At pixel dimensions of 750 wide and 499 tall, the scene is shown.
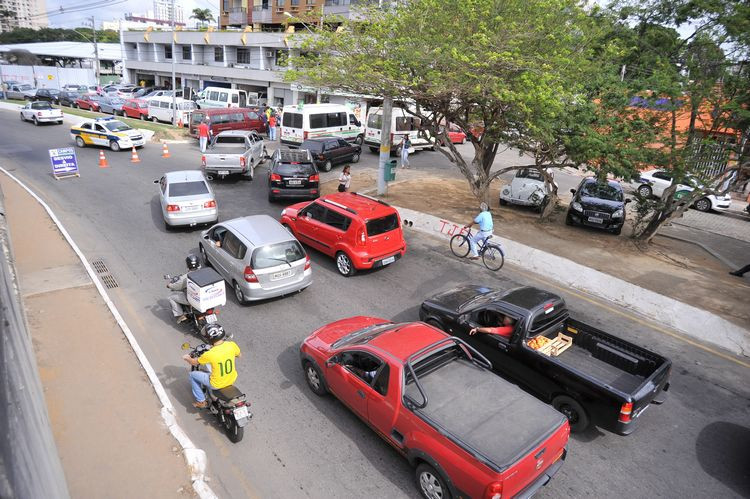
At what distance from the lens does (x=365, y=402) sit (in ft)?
20.2

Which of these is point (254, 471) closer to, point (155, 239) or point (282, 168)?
point (155, 239)

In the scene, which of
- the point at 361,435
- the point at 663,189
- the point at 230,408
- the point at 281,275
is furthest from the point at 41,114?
the point at 663,189

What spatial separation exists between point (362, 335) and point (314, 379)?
107 centimetres

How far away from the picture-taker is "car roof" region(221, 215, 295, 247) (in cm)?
973

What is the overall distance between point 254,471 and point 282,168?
12.2m

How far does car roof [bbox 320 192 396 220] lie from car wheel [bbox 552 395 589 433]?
19.4ft

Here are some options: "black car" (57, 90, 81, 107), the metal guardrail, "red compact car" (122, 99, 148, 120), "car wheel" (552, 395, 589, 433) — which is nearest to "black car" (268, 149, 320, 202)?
"car wheel" (552, 395, 589, 433)

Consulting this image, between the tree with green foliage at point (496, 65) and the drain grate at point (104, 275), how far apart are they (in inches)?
330

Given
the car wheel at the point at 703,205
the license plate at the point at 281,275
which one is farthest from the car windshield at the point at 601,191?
the license plate at the point at 281,275

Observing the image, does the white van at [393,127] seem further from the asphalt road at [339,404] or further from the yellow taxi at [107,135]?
the asphalt road at [339,404]

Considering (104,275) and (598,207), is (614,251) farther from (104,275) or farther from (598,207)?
(104,275)

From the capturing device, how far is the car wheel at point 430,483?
5199 millimetres

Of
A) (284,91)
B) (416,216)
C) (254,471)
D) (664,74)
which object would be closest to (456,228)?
(416,216)

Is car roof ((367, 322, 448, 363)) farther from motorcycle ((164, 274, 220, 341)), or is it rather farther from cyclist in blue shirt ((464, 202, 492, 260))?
cyclist in blue shirt ((464, 202, 492, 260))
